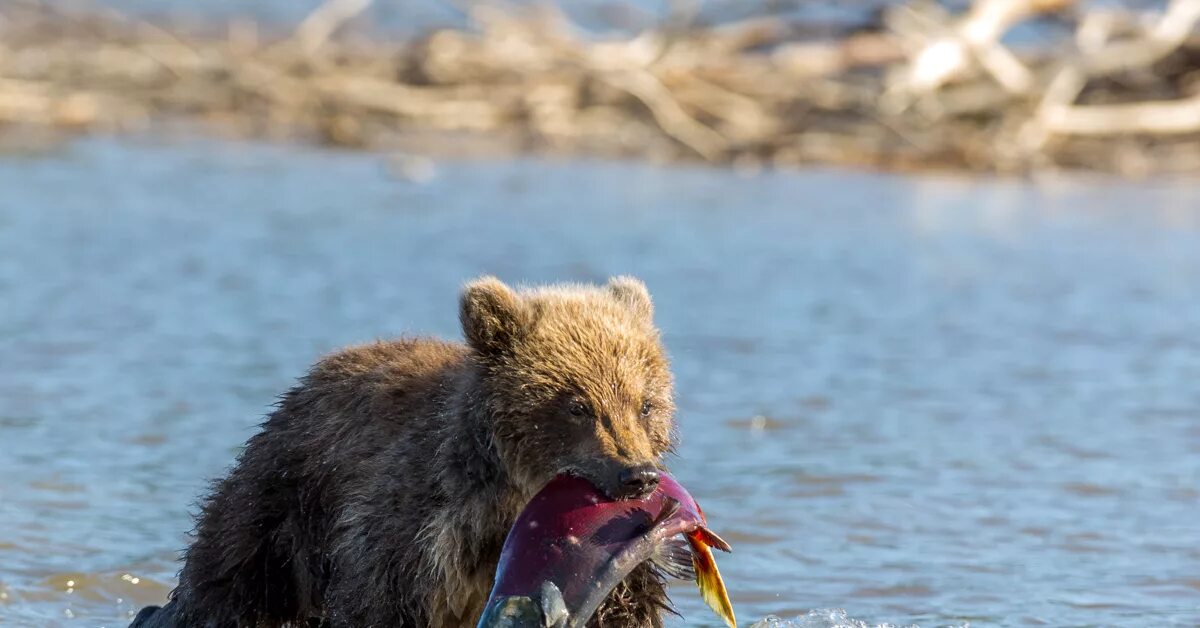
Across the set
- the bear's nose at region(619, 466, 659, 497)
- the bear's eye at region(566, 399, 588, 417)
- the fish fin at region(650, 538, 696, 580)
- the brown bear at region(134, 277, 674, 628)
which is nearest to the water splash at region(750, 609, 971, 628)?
the brown bear at region(134, 277, 674, 628)

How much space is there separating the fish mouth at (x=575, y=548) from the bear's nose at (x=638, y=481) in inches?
1.8

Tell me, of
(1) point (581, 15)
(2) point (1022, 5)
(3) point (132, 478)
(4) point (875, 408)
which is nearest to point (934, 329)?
(4) point (875, 408)

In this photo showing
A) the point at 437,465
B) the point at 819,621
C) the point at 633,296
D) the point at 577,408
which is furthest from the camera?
the point at 819,621

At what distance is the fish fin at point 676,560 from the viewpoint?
15.1 ft

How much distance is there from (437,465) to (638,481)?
77cm

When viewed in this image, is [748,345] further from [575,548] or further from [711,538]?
[575,548]

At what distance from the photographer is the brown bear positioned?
484cm

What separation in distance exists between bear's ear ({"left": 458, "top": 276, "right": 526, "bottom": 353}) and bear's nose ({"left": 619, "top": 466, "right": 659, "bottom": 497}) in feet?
2.34

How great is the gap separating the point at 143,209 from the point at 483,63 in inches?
236

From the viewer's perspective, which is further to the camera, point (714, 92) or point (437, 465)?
point (714, 92)

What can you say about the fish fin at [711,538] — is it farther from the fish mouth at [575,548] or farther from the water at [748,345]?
the water at [748,345]

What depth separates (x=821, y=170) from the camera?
1889 cm

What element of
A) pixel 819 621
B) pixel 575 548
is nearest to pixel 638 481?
pixel 575 548

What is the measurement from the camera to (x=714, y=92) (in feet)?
64.2
